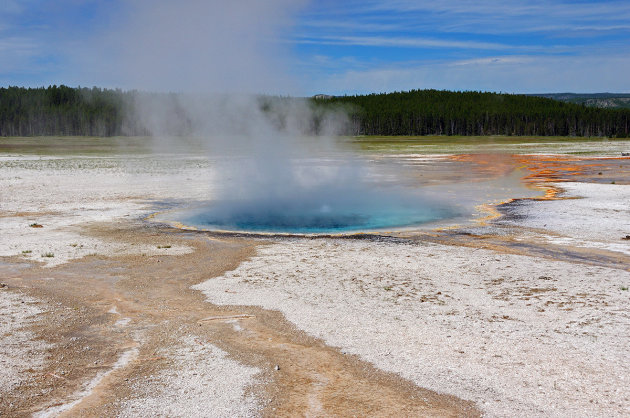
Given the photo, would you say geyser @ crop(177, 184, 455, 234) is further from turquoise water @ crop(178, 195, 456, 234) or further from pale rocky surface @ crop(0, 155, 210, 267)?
pale rocky surface @ crop(0, 155, 210, 267)

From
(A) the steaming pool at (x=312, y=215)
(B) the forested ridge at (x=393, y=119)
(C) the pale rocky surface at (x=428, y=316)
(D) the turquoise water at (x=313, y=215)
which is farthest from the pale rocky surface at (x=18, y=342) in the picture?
(B) the forested ridge at (x=393, y=119)

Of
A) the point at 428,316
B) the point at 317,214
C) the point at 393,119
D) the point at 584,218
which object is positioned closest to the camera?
the point at 428,316

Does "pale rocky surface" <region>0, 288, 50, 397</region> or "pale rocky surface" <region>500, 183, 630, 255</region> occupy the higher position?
"pale rocky surface" <region>500, 183, 630, 255</region>

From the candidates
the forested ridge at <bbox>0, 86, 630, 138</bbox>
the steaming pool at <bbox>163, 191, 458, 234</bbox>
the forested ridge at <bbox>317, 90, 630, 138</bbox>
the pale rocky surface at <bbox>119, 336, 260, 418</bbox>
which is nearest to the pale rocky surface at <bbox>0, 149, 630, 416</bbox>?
the pale rocky surface at <bbox>119, 336, 260, 418</bbox>

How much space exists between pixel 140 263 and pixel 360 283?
4239mm

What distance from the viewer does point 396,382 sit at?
18.7 feet

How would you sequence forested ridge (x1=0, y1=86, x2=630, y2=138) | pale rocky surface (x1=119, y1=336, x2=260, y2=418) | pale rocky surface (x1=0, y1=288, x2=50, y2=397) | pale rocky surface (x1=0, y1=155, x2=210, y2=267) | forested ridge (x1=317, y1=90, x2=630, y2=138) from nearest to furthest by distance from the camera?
pale rocky surface (x1=119, y1=336, x2=260, y2=418)
pale rocky surface (x1=0, y1=288, x2=50, y2=397)
pale rocky surface (x1=0, y1=155, x2=210, y2=267)
forested ridge (x1=0, y1=86, x2=630, y2=138)
forested ridge (x1=317, y1=90, x2=630, y2=138)

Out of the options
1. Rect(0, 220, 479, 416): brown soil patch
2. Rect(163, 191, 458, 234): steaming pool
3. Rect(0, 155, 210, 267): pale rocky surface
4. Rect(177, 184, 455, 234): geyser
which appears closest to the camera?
Rect(0, 220, 479, 416): brown soil patch

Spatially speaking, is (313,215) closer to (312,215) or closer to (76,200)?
(312,215)

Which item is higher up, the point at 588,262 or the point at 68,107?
the point at 68,107

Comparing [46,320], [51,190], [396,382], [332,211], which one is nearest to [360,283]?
[396,382]

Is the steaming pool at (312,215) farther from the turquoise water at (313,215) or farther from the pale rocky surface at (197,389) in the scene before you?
the pale rocky surface at (197,389)

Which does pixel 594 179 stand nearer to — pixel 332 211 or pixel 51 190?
pixel 332 211

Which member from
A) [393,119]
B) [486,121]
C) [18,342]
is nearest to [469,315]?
[18,342]
